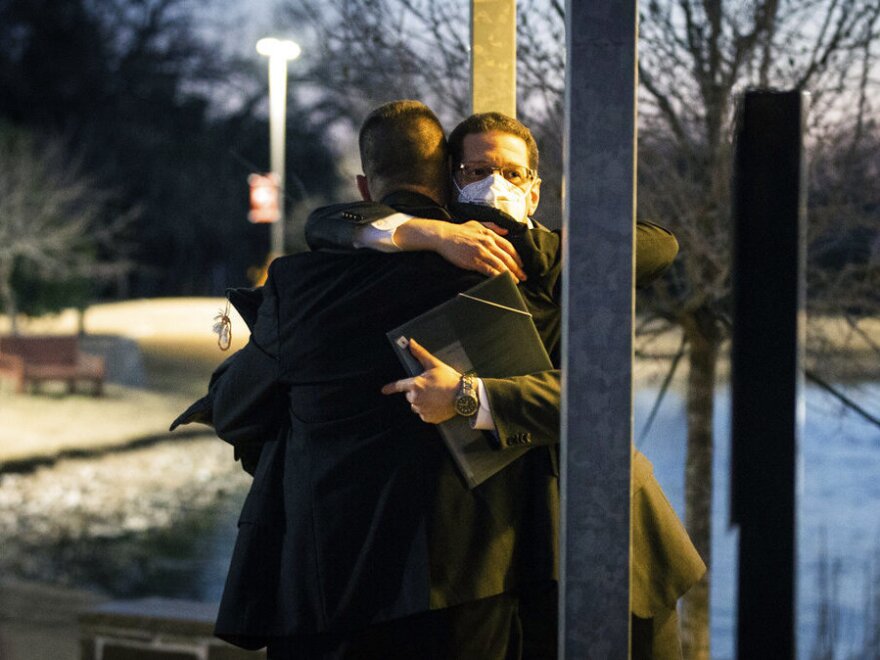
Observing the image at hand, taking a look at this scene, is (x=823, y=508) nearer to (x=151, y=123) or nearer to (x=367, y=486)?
(x=367, y=486)

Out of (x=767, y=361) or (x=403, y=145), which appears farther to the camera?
(x=403, y=145)

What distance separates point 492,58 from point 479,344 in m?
1.04

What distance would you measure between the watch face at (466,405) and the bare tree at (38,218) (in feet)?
85.6

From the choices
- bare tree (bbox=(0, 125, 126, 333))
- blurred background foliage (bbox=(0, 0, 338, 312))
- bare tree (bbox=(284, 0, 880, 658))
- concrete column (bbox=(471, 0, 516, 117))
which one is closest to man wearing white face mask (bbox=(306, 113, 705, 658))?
concrete column (bbox=(471, 0, 516, 117))

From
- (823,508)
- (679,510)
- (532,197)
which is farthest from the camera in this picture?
(823,508)

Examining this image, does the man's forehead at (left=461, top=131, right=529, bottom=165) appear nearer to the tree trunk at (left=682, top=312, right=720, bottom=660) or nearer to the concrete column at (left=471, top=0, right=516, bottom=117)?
the concrete column at (left=471, top=0, right=516, bottom=117)

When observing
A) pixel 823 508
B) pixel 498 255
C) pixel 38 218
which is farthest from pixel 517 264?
pixel 38 218

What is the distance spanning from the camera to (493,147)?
7.79ft

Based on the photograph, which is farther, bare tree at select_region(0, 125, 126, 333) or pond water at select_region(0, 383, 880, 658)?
bare tree at select_region(0, 125, 126, 333)

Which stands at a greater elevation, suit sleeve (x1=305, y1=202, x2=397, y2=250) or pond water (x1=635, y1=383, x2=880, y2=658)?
suit sleeve (x1=305, y1=202, x2=397, y2=250)

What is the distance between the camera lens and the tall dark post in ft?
5.22

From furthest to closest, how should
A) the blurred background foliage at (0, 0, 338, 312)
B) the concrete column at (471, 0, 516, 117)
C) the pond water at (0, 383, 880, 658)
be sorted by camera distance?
1. the blurred background foliage at (0, 0, 338, 312)
2. the pond water at (0, 383, 880, 658)
3. the concrete column at (471, 0, 516, 117)

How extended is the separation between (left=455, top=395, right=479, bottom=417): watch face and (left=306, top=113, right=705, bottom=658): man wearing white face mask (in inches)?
0.4

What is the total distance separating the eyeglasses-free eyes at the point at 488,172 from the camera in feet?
7.80
